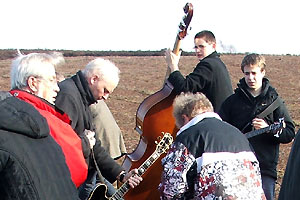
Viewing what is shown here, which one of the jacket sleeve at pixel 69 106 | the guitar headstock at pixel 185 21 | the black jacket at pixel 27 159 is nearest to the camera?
the black jacket at pixel 27 159

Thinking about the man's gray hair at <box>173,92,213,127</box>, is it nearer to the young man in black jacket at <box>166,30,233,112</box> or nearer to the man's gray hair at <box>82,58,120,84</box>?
the man's gray hair at <box>82,58,120,84</box>

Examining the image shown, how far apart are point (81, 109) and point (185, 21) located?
6.36 ft

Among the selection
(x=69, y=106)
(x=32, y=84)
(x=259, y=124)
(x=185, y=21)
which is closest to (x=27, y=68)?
(x=32, y=84)

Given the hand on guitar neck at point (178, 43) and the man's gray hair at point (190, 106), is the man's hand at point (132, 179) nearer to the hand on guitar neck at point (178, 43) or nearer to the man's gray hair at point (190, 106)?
the hand on guitar neck at point (178, 43)

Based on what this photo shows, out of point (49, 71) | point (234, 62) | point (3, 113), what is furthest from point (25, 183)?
point (234, 62)

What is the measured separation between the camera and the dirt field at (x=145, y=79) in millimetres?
16344

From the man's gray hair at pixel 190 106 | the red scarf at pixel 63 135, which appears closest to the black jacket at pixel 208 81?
the man's gray hair at pixel 190 106

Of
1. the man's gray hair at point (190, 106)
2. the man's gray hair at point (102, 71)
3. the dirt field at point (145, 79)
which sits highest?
the man's gray hair at point (102, 71)

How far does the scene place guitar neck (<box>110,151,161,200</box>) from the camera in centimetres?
502

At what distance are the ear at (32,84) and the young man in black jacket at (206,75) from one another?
2215 mm

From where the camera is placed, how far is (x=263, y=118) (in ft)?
16.8

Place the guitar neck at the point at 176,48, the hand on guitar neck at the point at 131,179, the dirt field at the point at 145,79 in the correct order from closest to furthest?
the hand on guitar neck at the point at 131,179
the guitar neck at the point at 176,48
the dirt field at the point at 145,79

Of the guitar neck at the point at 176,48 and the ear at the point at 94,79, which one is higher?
the guitar neck at the point at 176,48

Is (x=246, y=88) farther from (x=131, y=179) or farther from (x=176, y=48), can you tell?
(x=131, y=179)
